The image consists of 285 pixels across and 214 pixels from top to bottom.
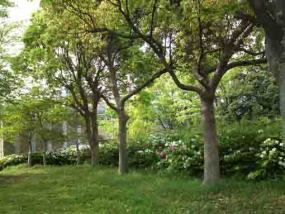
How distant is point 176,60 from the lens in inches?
368

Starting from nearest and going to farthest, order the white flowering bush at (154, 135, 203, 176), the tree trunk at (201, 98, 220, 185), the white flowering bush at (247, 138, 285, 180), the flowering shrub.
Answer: the white flowering bush at (247, 138, 285, 180) < the flowering shrub < the tree trunk at (201, 98, 220, 185) < the white flowering bush at (154, 135, 203, 176)

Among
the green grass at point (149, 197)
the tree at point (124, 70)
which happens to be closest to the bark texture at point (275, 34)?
the green grass at point (149, 197)

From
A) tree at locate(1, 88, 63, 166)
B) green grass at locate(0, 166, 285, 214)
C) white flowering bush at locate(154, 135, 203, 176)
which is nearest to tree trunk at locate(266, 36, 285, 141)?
green grass at locate(0, 166, 285, 214)

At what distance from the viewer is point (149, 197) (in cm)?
759

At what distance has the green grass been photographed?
631 cm

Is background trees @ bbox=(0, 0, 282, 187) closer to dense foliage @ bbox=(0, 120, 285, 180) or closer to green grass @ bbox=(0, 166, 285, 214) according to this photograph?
dense foliage @ bbox=(0, 120, 285, 180)

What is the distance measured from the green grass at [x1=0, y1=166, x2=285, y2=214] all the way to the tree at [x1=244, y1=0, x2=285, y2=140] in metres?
2.41

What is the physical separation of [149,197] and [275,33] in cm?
448

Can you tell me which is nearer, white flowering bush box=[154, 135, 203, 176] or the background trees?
the background trees

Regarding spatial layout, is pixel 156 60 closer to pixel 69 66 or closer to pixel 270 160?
pixel 69 66

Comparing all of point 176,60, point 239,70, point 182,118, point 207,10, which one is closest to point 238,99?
point 239,70

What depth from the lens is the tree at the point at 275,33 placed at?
4.14 metres

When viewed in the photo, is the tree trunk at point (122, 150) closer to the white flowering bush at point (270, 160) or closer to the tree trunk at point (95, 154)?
the tree trunk at point (95, 154)

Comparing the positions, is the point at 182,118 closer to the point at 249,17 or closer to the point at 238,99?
the point at 238,99
